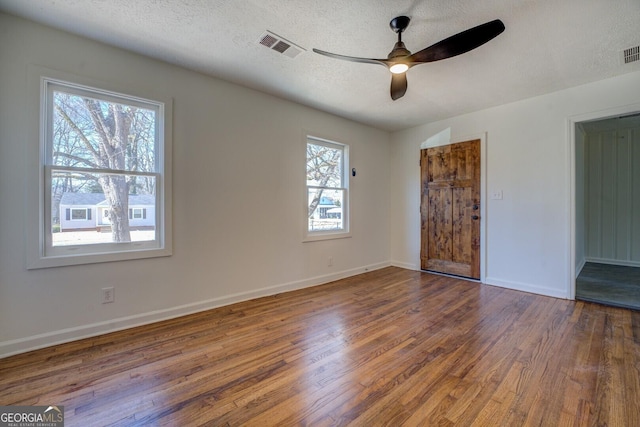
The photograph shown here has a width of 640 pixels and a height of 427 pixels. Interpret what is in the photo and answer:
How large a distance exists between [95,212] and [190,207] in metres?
0.76

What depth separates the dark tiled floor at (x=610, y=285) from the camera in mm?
3070

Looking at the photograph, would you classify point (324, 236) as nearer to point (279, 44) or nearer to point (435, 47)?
point (279, 44)

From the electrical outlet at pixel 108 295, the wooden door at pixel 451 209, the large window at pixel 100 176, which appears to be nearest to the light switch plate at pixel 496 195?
the wooden door at pixel 451 209

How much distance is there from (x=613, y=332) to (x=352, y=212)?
3.09m

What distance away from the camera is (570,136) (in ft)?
10.5

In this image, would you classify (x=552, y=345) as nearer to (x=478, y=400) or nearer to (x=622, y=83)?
(x=478, y=400)

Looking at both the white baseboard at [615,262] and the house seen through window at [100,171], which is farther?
the white baseboard at [615,262]

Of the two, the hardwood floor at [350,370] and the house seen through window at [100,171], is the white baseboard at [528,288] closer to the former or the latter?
the hardwood floor at [350,370]

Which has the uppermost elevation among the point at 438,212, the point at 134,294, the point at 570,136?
the point at 570,136

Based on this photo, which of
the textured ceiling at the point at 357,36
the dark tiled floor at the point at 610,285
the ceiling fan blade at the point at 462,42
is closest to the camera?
the ceiling fan blade at the point at 462,42

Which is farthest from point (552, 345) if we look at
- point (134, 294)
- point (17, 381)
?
point (17, 381)

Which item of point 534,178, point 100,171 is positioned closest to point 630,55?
point 534,178

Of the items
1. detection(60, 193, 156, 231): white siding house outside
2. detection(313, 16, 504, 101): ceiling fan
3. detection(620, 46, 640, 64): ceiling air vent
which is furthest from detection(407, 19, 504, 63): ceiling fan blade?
detection(60, 193, 156, 231): white siding house outside

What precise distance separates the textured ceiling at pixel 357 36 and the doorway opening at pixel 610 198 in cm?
267
